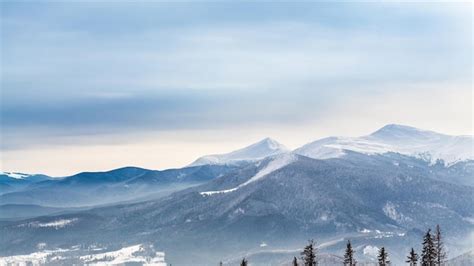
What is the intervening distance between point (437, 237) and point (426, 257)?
5.31 meters

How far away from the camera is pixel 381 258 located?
171500mm

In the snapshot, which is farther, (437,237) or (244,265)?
(244,265)

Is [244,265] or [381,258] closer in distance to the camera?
[381,258]

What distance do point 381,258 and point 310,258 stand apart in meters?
18.6

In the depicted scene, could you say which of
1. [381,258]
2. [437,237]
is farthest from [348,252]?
[437,237]

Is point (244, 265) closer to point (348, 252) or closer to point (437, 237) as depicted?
point (348, 252)

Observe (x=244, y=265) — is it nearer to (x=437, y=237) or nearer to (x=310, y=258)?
(x=310, y=258)

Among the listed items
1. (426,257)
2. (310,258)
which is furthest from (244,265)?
(426,257)

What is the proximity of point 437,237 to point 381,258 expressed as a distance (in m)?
14.0

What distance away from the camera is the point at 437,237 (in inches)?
6476

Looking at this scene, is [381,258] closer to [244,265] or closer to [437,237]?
[437,237]

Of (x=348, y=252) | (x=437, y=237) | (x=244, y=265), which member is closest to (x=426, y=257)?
(x=437, y=237)

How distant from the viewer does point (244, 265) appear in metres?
184

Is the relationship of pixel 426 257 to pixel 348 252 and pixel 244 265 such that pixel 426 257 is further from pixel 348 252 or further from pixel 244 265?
pixel 244 265
